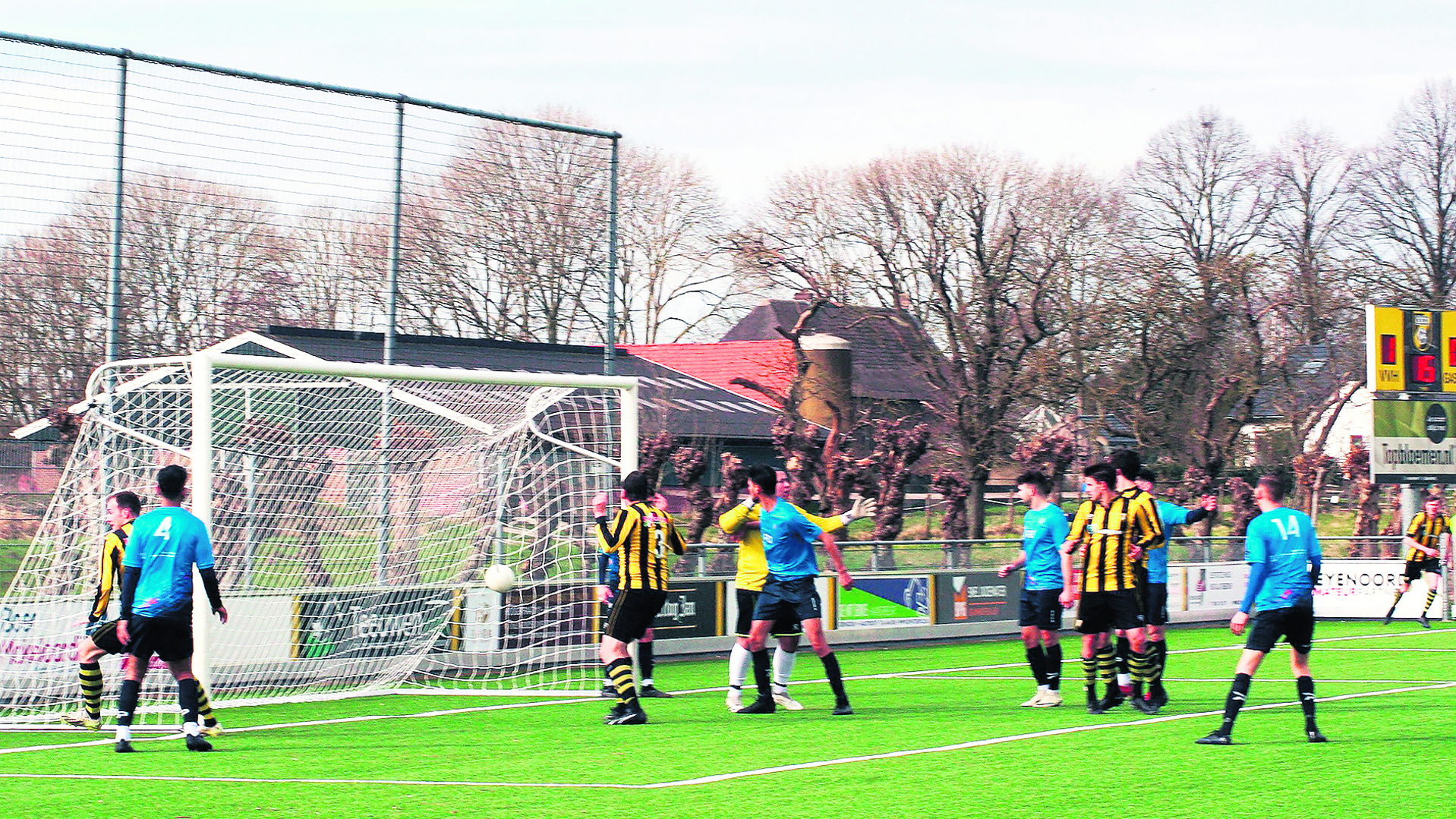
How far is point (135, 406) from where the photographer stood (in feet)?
43.8

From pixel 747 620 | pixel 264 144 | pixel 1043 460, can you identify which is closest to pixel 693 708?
pixel 747 620

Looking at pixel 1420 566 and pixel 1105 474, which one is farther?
pixel 1420 566

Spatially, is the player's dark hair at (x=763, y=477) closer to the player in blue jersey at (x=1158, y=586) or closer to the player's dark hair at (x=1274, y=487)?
the player in blue jersey at (x=1158, y=586)

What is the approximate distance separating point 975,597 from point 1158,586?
8695 mm

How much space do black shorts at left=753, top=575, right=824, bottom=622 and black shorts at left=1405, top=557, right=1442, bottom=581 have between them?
14.7 meters

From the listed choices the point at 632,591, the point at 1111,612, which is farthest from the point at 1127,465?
the point at 632,591

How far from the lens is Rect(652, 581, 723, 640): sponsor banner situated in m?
17.7

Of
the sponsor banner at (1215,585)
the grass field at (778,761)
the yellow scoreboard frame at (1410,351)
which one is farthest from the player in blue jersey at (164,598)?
the yellow scoreboard frame at (1410,351)

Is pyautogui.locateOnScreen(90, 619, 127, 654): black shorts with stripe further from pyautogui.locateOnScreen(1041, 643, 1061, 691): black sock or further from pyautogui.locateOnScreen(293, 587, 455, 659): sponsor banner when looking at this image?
pyautogui.locateOnScreen(1041, 643, 1061, 691): black sock

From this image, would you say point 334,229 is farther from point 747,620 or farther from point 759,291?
point 759,291

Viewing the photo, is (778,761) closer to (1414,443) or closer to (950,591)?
(950,591)

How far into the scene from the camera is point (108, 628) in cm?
1059

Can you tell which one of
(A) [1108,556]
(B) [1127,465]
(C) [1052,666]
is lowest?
(C) [1052,666]

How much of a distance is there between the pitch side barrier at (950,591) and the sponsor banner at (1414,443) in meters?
1.49
